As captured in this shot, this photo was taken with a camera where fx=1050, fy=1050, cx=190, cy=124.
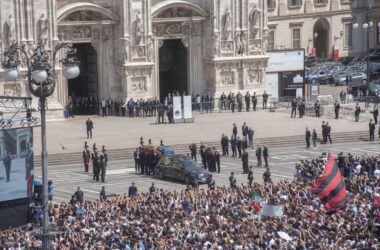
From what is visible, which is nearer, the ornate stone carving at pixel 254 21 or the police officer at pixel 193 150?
the police officer at pixel 193 150

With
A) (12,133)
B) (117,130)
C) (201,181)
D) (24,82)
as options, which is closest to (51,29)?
(24,82)

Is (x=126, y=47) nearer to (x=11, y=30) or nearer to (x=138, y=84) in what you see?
(x=138, y=84)

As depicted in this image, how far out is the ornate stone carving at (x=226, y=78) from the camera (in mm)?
70375

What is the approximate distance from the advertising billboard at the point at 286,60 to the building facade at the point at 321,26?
2280 cm

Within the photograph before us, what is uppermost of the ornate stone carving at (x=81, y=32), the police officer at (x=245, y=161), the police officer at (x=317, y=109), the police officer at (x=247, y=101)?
the ornate stone carving at (x=81, y=32)

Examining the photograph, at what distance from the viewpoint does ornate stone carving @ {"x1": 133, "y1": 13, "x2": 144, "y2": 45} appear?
66.8 m

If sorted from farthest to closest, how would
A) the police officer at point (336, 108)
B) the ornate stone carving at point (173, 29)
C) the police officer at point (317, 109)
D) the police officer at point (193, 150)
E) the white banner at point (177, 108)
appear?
the ornate stone carving at point (173, 29)
the police officer at point (317, 109)
the police officer at point (336, 108)
the white banner at point (177, 108)
the police officer at point (193, 150)

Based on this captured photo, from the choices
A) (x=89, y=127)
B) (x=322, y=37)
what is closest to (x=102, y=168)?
(x=89, y=127)

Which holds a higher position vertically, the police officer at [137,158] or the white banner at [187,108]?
the white banner at [187,108]

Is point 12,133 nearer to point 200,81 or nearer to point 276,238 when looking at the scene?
point 276,238

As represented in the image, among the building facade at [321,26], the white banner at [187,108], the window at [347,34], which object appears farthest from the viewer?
the window at [347,34]

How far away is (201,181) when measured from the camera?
47.2 m

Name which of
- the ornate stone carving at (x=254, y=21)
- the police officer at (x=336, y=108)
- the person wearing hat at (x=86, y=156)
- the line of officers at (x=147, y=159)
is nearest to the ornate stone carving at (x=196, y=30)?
the ornate stone carving at (x=254, y=21)

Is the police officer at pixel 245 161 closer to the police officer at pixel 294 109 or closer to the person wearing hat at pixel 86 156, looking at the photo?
the person wearing hat at pixel 86 156
